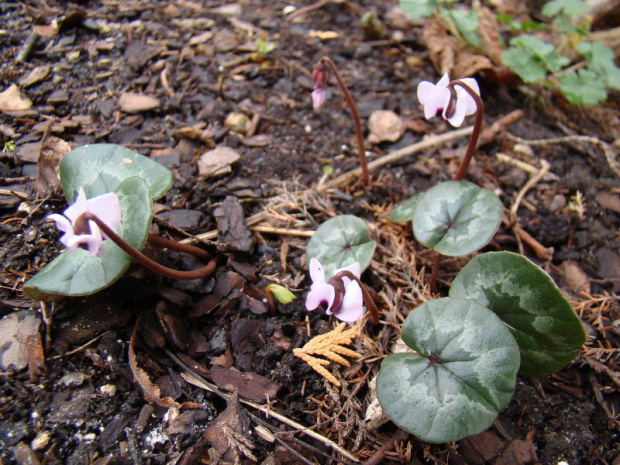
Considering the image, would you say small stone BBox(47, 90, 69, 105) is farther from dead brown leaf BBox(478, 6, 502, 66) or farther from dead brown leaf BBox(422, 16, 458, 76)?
dead brown leaf BBox(478, 6, 502, 66)

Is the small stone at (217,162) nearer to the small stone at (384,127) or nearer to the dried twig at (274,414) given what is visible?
the small stone at (384,127)

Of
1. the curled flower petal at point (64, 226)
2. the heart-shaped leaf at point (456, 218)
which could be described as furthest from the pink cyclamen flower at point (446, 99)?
the curled flower petal at point (64, 226)

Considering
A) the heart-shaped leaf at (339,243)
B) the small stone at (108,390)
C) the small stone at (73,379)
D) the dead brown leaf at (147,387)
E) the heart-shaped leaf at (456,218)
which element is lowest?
the dead brown leaf at (147,387)

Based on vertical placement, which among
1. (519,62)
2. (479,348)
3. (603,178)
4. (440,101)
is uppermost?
(440,101)

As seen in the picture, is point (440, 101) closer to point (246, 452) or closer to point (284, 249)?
point (284, 249)

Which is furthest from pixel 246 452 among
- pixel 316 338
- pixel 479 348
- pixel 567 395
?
pixel 567 395

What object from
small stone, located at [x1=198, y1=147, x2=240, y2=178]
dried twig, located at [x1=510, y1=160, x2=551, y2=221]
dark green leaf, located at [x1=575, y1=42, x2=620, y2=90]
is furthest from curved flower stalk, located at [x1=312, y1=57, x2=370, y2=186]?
dark green leaf, located at [x1=575, y1=42, x2=620, y2=90]
